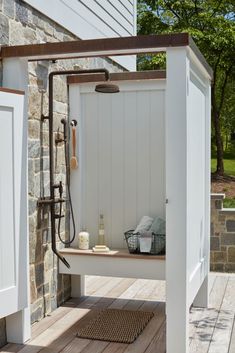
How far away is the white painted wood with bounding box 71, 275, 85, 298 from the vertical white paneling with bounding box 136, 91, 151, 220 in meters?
0.83

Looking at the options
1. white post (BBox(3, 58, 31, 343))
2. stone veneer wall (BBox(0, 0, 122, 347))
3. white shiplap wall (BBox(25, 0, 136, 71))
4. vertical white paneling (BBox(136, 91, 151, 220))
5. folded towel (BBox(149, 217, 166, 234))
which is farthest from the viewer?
vertical white paneling (BBox(136, 91, 151, 220))

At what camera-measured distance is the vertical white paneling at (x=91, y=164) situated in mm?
4594

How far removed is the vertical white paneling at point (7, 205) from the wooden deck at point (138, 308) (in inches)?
23.0

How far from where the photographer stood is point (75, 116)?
A: 180 inches

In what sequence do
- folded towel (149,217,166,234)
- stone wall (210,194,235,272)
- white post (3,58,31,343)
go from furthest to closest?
1. stone wall (210,194,235,272)
2. folded towel (149,217,166,234)
3. white post (3,58,31,343)

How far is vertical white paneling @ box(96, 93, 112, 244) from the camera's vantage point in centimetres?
456

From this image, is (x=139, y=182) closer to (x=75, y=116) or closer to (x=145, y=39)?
(x=75, y=116)

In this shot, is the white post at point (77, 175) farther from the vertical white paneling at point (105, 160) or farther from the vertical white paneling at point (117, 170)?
the vertical white paneling at point (117, 170)

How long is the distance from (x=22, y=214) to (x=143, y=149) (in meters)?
1.41

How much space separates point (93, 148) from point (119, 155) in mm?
251

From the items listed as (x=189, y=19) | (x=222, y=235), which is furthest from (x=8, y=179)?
(x=189, y=19)

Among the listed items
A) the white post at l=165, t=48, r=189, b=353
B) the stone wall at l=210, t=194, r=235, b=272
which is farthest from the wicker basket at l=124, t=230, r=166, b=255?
the stone wall at l=210, t=194, r=235, b=272

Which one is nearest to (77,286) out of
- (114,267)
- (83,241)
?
(83,241)

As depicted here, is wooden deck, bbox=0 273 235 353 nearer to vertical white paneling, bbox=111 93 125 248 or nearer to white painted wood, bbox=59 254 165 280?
white painted wood, bbox=59 254 165 280
